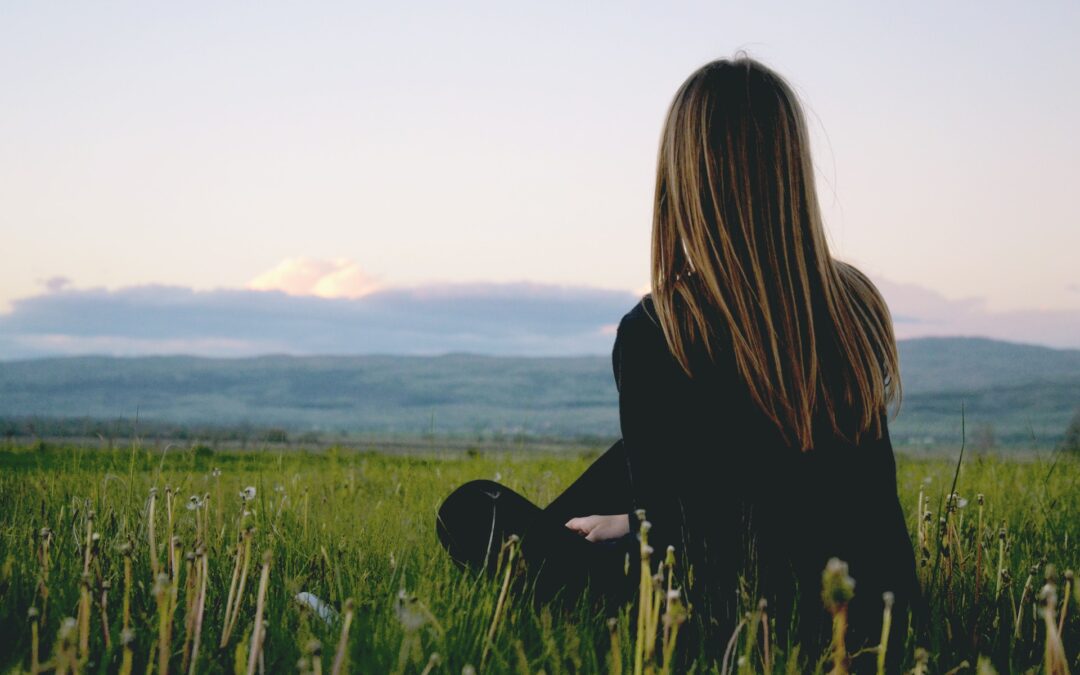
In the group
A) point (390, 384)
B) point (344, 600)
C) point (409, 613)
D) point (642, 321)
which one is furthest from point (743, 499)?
point (390, 384)

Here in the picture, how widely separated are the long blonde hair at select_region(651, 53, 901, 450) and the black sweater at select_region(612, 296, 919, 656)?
8 centimetres

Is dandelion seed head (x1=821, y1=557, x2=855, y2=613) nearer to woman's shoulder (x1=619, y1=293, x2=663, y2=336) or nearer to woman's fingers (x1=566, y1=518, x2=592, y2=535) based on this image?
woman's shoulder (x1=619, y1=293, x2=663, y2=336)

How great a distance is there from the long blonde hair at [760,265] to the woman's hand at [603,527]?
0.73 metres

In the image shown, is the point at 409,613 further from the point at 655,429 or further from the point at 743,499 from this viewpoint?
the point at 743,499

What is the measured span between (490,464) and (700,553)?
20.4 ft

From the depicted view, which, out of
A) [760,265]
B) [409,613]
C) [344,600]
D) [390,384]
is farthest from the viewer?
[390,384]

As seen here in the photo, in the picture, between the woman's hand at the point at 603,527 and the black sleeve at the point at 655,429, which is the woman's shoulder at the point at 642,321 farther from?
the woman's hand at the point at 603,527

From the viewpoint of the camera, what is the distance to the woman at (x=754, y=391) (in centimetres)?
254

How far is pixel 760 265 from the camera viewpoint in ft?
8.64

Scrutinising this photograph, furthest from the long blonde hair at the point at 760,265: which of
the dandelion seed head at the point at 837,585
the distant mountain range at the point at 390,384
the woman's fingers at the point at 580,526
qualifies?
the distant mountain range at the point at 390,384

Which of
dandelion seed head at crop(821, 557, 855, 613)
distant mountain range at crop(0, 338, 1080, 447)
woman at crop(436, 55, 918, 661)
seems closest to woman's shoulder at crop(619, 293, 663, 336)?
woman at crop(436, 55, 918, 661)

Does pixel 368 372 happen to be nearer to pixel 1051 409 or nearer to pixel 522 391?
pixel 522 391

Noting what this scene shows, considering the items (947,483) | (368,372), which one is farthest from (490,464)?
(368,372)

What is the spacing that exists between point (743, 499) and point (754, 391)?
0.32 m
